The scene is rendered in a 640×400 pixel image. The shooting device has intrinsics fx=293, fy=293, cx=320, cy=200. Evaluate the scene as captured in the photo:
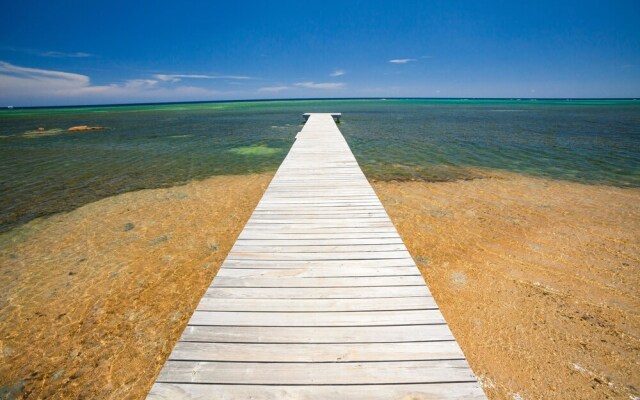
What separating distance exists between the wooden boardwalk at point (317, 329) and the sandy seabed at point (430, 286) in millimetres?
1362

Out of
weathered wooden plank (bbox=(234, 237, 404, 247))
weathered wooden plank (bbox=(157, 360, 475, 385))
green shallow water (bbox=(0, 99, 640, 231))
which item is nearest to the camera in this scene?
weathered wooden plank (bbox=(157, 360, 475, 385))

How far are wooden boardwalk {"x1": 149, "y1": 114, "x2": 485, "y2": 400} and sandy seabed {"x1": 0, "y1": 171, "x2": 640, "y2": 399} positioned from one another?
1.36 m

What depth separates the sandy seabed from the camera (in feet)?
11.0

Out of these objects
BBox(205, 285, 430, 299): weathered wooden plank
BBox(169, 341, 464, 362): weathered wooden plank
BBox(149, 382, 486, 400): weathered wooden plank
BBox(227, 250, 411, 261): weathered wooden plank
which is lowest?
BBox(149, 382, 486, 400): weathered wooden plank

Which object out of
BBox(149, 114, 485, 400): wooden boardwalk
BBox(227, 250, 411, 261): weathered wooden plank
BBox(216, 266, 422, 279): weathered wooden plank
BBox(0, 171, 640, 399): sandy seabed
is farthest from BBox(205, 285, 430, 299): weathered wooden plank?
BBox(0, 171, 640, 399): sandy seabed

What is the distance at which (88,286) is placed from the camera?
501 cm

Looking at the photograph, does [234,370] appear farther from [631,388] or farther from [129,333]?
[631,388]

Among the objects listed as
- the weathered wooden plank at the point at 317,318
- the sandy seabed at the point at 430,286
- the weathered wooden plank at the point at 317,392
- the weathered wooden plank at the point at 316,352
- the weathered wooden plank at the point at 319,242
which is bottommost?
the sandy seabed at the point at 430,286

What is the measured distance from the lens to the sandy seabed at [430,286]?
3355 mm

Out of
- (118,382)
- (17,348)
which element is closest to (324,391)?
(118,382)

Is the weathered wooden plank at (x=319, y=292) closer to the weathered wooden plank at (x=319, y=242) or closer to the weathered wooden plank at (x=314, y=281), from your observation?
the weathered wooden plank at (x=314, y=281)

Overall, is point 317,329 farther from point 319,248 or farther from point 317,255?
point 319,248

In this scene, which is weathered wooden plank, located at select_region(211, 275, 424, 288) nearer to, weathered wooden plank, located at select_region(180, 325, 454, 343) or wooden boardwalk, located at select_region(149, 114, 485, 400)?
wooden boardwalk, located at select_region(149, 114, 485, 400)

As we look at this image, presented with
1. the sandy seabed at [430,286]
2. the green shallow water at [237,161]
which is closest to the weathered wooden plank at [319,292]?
the sandy seabed at [430,286]
